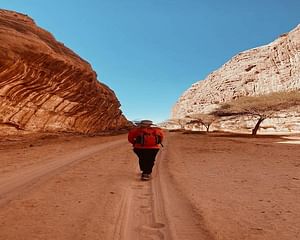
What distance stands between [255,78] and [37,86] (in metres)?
107

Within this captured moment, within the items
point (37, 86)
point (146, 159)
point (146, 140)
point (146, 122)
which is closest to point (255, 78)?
point (37, 86)

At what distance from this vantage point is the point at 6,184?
23.6ft

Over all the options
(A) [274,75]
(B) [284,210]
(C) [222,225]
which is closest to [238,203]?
(B) [284,210]

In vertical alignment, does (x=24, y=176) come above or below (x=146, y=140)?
below

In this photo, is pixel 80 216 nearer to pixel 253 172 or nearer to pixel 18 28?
pixel 253 172

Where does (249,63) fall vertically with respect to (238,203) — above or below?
above

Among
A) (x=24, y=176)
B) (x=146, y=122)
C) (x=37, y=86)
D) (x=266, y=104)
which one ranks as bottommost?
(x=24, y=176)

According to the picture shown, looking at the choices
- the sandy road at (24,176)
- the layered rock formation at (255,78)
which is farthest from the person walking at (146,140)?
the layered rock formation at (255,78)

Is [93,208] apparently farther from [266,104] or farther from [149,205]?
[266,104]

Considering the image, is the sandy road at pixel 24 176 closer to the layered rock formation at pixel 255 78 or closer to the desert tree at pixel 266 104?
the desert tree at pixel 266 104

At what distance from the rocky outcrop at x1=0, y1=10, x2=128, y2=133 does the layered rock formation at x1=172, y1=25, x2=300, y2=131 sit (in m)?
43.6

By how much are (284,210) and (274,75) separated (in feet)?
348

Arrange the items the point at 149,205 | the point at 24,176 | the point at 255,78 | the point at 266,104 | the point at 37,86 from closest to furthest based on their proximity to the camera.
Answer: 1. the point at 149,205
2. the point at 24,176
3. the point at 37,86
4. the point at 266,104
5. the point at 255,78

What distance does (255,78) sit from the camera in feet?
377
